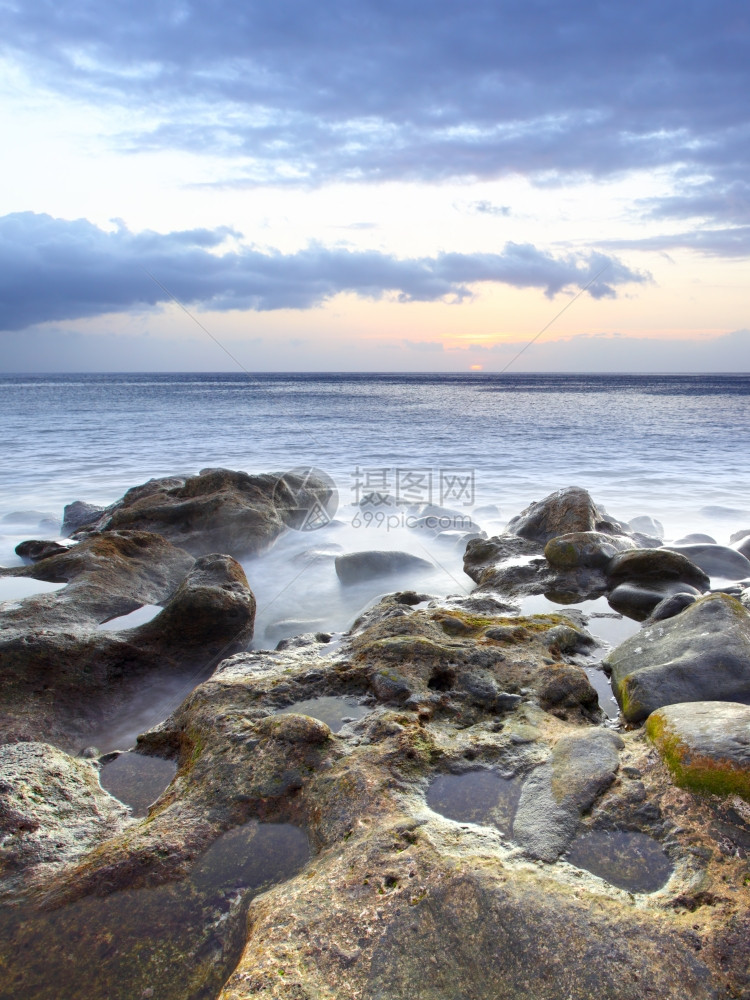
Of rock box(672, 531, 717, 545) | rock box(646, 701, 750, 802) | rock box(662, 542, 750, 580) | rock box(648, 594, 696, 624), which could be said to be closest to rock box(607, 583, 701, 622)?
rock box(648, 594, 696, 624)

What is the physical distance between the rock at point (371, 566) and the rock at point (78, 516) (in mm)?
4101

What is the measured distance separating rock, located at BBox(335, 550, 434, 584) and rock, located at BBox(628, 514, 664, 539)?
345 cm

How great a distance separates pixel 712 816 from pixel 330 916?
49.2 inches

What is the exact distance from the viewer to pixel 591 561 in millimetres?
5418

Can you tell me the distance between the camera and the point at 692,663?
3025mm

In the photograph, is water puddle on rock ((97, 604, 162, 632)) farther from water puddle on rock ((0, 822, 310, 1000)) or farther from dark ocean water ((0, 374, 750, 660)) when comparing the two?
water puddle on rock ((0, 822, 310, 1000))

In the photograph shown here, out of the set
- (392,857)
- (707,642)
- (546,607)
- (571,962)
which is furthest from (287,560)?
(571,962)

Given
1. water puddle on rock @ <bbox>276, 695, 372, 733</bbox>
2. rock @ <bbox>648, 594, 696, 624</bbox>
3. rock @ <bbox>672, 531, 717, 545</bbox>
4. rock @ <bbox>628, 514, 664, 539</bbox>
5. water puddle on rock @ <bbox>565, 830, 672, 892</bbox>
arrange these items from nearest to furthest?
1. water puddle on rock @ <bbox>565, 830, 672, 892</bbox>
2. water puddle on rock @ <bbox>276, 695, 372, 733</bbox>
3. rock @ <bbox>648, 594, 696, 624</bbox>
4. rock @ <bbox>672, 531, 717, 545</bbox>
5. rock @ <bbox>628, 514, 664, 539</bbox>

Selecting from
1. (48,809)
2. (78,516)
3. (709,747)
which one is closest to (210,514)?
(78,516)

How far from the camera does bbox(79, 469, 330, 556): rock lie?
679 cm

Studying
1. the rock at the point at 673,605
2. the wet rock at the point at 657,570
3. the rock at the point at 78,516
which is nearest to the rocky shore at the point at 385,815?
the rock at the point at 673,605

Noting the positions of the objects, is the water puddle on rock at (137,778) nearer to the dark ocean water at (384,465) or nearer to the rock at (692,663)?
the dark ocean water at (384,465)

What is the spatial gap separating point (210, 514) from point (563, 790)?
Answer: 5502 mm

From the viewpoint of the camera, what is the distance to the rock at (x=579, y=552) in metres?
5.42
